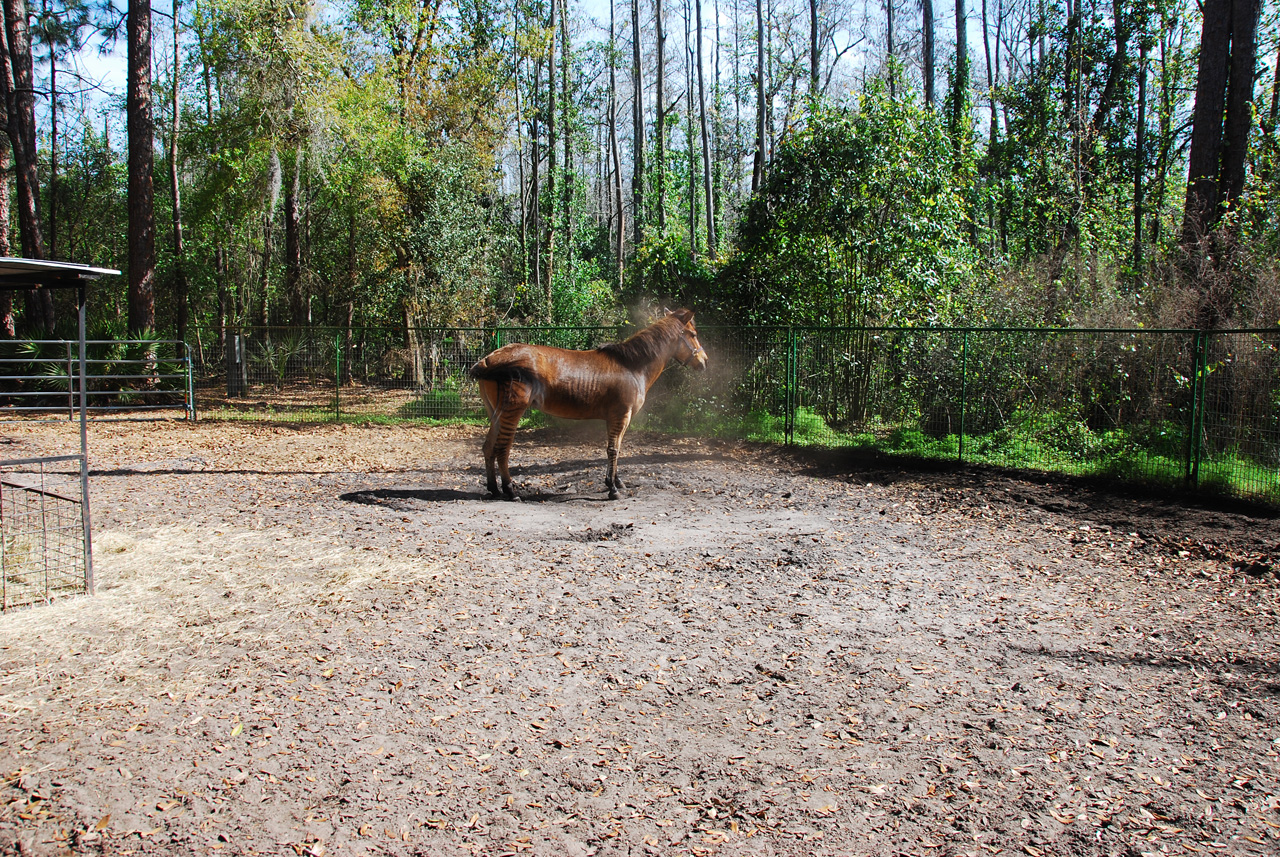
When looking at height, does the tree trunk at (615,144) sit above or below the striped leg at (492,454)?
above

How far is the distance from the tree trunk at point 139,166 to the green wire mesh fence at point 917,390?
2719 millimetres

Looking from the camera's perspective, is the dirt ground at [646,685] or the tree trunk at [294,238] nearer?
the dirt ground at [646,685]

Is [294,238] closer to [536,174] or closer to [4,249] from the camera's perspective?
[4,249]

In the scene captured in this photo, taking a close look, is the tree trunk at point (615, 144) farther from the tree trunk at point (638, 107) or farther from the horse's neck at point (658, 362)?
the horse's neck at point (658, 362)

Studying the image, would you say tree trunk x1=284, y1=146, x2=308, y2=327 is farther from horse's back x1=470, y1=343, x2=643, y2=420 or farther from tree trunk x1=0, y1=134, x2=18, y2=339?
horse's back x1=470, y1=343, x2=643, y2=420

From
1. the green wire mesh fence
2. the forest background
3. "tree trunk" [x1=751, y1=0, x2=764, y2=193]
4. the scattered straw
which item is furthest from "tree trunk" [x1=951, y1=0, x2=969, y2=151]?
the scattered straw

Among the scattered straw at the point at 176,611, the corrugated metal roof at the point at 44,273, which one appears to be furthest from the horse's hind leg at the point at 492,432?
the corrugated metal roof at the point at 44,273

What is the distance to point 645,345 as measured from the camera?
9.16 metres

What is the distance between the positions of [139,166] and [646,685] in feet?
62.7

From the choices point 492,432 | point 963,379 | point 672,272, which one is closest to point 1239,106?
point 963,379

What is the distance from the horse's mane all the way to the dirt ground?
7.42ft

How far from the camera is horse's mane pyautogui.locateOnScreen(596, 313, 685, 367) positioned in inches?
356

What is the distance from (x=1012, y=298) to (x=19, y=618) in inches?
526

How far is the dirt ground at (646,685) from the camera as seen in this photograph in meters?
2.83
